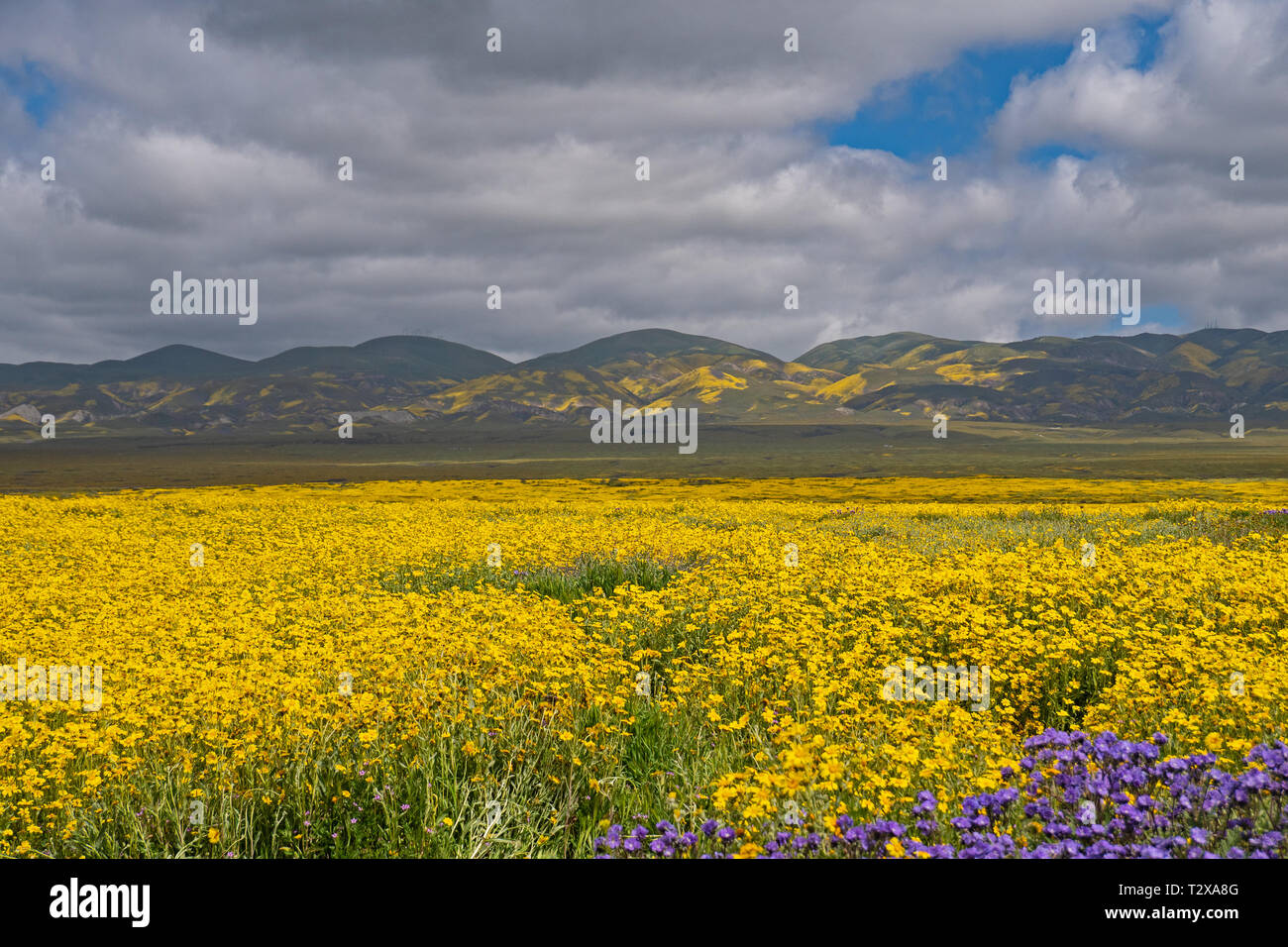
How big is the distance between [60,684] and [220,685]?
2677 millimetres

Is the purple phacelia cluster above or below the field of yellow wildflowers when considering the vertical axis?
above

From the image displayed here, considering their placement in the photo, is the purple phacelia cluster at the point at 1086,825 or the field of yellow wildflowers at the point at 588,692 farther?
the field of yellow wildflowers at the point at 588,692

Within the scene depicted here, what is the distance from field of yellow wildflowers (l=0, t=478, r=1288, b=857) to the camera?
5078 millimetres

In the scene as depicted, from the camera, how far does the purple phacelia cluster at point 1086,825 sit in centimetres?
359

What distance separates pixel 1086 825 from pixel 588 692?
4.44 meters

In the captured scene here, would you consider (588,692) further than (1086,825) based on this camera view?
Yes

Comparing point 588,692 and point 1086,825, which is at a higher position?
point 1086,825

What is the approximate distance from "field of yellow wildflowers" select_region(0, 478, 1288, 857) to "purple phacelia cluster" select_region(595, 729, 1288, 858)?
11 centimetres

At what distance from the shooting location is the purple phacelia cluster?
3.59 metres

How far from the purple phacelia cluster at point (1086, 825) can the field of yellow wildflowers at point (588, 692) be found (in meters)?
0.11

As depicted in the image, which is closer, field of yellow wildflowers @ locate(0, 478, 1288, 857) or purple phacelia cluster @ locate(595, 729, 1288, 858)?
purple phacelia cluster @ locate(595, 729, 1288, 858)

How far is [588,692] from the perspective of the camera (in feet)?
24.4

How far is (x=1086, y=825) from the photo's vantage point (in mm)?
3932
